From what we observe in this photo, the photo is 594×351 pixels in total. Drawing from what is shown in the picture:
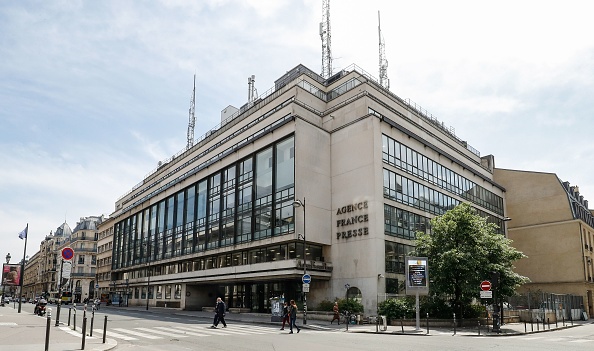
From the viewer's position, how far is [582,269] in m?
52.8

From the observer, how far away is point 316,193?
1641 inches

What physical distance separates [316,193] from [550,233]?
109 feet

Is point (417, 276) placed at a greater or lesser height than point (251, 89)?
lesser

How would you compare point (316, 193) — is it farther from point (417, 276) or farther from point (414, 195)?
point (417, 276)

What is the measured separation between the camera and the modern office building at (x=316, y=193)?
3947cm

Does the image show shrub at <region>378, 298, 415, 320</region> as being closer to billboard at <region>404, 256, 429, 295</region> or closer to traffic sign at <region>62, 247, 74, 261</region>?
billboard at <region>404, 256, 429, 295</region>

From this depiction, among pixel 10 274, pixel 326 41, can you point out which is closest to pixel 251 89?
pixel 326 41

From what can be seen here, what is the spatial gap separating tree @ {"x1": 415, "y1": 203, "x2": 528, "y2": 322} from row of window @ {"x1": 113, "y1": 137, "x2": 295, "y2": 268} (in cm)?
1260

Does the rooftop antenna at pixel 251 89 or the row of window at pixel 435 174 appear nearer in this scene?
the row of window at pixel 435 174

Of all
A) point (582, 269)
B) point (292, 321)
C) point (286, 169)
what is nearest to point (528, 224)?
point (582, 269)

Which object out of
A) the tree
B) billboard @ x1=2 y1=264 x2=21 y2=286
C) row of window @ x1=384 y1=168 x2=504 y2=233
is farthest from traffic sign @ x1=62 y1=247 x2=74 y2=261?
billboard @ x1=2 y1=264 x2=21 y2=286

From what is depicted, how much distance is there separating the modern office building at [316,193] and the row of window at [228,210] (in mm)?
145

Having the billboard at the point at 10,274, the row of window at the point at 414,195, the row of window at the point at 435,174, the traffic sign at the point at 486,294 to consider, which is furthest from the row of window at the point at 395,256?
the billboard at the point at 10,274

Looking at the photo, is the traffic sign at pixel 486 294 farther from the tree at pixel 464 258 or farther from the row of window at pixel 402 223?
the row of window at pixel 402 223
